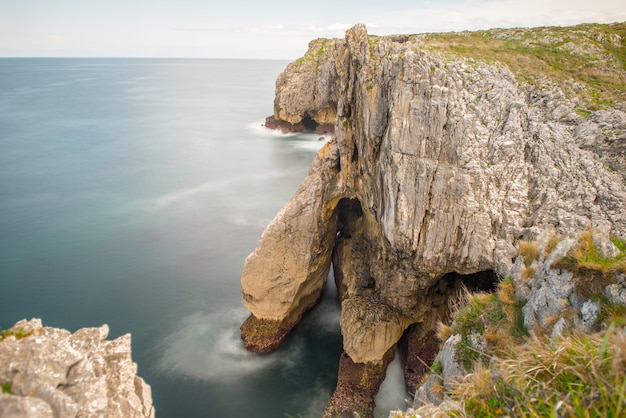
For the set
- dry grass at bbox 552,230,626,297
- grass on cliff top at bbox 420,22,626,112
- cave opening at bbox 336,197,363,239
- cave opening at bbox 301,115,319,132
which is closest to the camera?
dry grass at bbox 552,230,626,297

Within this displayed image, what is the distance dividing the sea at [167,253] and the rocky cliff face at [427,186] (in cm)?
226

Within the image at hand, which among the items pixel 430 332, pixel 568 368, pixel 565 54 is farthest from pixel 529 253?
pixel 565 54

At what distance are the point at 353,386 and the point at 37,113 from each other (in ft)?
279

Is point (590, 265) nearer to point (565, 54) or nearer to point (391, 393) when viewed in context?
point (391, 393)

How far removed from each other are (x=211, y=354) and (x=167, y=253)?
11.6 m

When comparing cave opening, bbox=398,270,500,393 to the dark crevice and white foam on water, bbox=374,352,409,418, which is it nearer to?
the dark crevice

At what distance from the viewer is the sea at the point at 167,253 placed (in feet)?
59.8

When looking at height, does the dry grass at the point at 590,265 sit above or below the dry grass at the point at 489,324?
above

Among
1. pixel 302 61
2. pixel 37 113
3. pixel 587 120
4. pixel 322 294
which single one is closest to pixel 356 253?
pixel 322 294

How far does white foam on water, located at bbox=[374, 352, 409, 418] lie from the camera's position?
1634 centimetres

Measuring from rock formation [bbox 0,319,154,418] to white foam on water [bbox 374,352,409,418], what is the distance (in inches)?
479

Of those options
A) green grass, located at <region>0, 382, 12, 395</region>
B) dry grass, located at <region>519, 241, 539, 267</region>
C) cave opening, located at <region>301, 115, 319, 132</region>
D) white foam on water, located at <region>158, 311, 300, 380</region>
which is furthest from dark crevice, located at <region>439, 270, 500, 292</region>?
cave opening, located at <region>301, 115, 319, 132</region>

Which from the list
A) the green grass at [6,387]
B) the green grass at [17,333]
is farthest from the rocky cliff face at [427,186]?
the green grass at [6,387]

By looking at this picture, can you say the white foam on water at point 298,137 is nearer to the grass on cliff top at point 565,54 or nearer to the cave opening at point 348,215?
the cave opening at point 348,215
